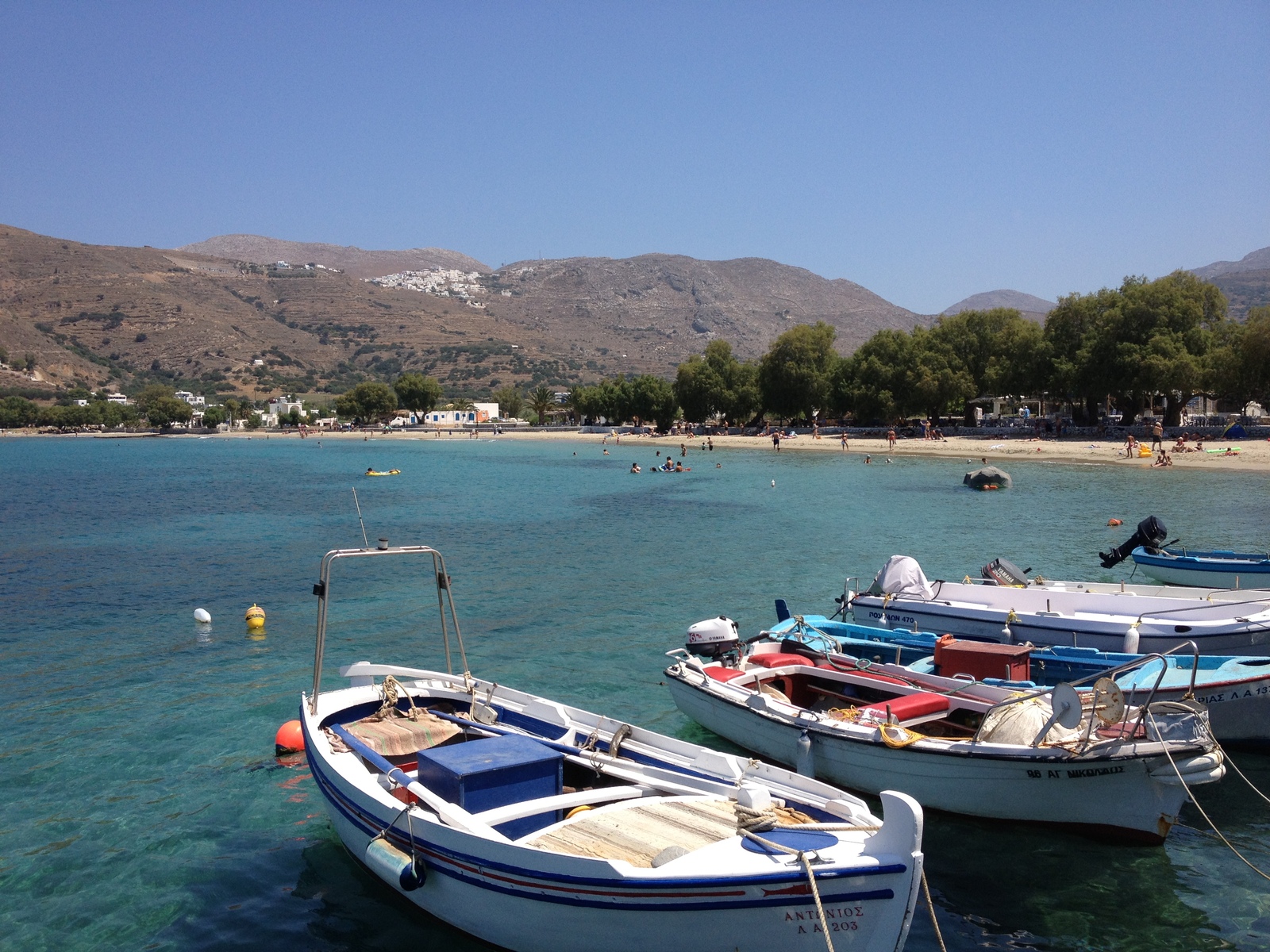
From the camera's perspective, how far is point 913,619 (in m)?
17.3

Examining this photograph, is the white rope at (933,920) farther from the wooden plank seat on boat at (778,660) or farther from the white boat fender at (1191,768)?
the wooden plank seat on boat at (778,660)

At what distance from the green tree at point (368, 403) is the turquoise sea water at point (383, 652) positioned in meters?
119

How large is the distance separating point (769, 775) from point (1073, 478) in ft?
175

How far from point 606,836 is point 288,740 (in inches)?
296

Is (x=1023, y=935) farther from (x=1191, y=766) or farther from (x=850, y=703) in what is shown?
(x=850, y=703)

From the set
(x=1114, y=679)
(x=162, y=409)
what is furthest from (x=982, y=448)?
(x=162, y=409)

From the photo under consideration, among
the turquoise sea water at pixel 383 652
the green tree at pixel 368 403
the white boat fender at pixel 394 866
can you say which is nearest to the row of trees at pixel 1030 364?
the turquoise sea water at pixel 383 652

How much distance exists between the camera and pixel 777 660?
546 inches

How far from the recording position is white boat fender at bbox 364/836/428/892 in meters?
8.12

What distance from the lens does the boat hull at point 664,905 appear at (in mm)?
6555

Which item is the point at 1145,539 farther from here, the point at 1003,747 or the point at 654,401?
the point at 654,401

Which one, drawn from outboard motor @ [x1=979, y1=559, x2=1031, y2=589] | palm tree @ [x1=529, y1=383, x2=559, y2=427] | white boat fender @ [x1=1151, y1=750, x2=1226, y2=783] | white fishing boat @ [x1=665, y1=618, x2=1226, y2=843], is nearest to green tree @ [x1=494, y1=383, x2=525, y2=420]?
palm tree @ [x1=529, y1=383, x2=559, y2=427]

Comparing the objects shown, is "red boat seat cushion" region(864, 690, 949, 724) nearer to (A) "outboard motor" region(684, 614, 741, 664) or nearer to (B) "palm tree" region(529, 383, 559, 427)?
(A) "outboard motor" region(684, 614, 741, 664)

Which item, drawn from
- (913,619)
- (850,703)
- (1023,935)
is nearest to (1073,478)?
(913,619)
